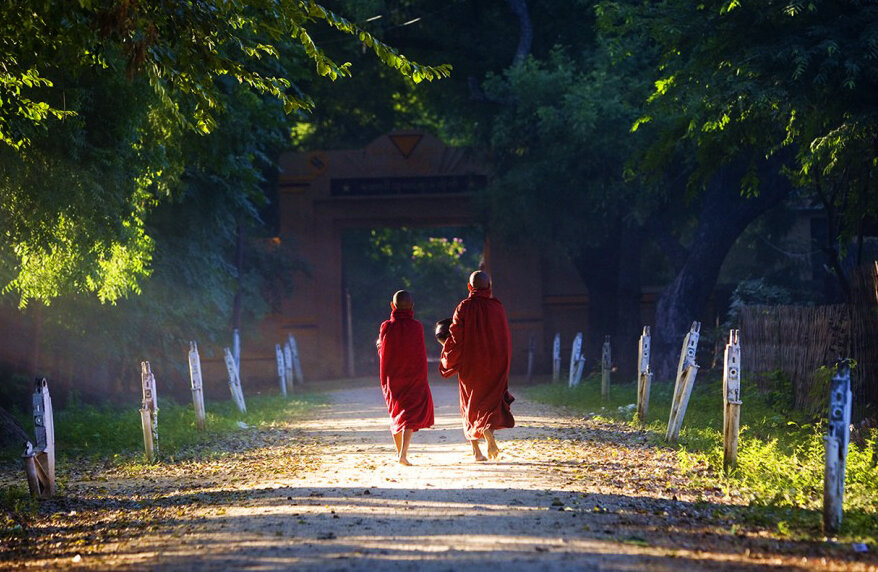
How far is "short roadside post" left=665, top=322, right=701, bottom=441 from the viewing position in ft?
37.3

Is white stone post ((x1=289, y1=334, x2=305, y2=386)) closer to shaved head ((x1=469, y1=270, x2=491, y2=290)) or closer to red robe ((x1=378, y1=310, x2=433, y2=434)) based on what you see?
red robe ((x1=378, y1=310, x2=433, y2=434))

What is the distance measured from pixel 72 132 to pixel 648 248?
23682mm

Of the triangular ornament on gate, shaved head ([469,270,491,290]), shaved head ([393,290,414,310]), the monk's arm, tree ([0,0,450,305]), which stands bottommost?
the monk's arm

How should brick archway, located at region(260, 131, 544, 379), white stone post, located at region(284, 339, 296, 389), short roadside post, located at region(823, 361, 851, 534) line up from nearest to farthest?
short roadside post, located at region(823, 361, 851, 534) → white stone post, located at region(284, 339, 296, 389) → brick archway, located at region(260, 131, 544, 379)

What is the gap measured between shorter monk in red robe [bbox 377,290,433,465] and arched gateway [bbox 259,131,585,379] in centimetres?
1889

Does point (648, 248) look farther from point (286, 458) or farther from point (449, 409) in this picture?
point (286, 458)

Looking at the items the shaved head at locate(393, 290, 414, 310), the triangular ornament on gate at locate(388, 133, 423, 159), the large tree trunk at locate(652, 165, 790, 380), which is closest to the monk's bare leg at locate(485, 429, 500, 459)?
the shaved head at locate(393, 290, 414, 310)

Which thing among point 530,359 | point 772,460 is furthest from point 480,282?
point 530,359

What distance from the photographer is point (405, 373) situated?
37.1 feet

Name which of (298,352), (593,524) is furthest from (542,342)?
(593,524)

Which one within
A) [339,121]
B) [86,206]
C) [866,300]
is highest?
[339,121]

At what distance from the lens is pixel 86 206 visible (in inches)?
451

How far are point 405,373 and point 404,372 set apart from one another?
0.02 meters

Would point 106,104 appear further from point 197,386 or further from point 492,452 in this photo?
point 492,452
